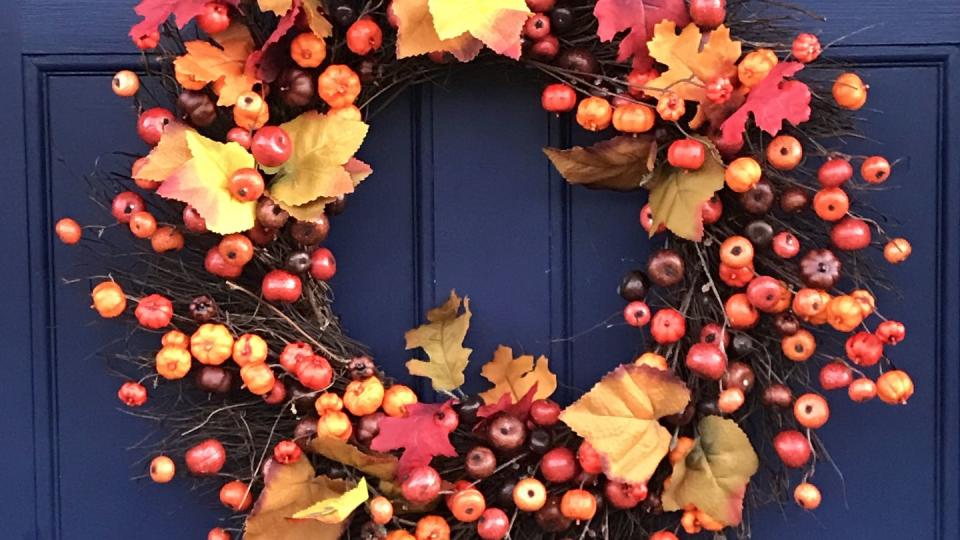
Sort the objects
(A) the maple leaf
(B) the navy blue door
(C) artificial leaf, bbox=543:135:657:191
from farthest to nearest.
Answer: (B) the navy blue door
(C) artificial leaf, bbox=543:135:657:191
(A) the maple leaf

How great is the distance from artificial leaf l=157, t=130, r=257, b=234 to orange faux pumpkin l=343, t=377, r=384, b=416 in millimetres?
209

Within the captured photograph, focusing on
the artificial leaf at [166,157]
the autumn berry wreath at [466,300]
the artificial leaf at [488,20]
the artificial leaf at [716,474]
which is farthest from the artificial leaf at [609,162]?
the artificial leaf at [166,157]

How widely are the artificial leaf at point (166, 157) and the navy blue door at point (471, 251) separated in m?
0.19

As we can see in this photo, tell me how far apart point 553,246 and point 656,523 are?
0.35 metres

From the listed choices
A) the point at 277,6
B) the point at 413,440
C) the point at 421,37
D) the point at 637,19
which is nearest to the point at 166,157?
the point at 277,6

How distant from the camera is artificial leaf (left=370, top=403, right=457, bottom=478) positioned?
1022 mm

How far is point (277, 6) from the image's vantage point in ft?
3.19

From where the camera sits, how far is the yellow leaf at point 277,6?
0.97 metres

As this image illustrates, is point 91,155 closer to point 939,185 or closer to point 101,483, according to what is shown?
point 101,483

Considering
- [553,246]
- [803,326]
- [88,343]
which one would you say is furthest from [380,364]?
[803,326]

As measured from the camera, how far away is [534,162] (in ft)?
3.83

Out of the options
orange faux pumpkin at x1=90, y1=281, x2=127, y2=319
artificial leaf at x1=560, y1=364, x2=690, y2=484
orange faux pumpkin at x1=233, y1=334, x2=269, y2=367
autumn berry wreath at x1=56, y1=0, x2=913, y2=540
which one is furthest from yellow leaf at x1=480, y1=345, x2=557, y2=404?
orange faux pumpkin at x1=90, y1=281, x2=127, y2=319

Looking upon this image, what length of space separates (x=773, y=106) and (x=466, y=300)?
1.32ft

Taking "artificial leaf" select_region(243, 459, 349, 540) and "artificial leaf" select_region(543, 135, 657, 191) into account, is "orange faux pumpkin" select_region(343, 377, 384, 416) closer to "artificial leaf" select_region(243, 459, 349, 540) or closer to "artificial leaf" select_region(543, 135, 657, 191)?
"artificial leaf" select_region(243, 459, 349, 540)
